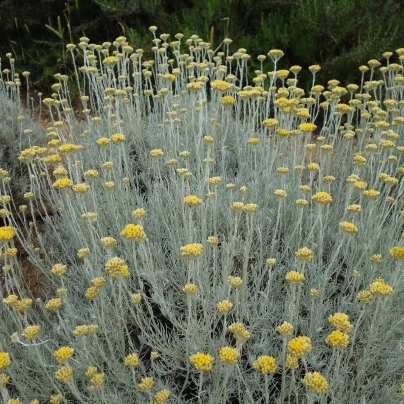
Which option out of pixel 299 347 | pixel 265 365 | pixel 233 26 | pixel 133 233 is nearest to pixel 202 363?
pixel 265 365

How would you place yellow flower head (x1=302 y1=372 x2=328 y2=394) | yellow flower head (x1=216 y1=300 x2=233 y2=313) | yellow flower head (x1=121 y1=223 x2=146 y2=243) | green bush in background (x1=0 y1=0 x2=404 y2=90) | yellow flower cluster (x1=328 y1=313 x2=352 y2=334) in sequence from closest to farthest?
yellow flower head (x1=302 y1=372 x2=328 y2=394) < yellow flower cluster (x1=328 y1=313 x2=352 y2=334) < yellow flower head (x1=216 y1=300 x2=233 y2=313) < yellow flower head (x1=121 y1=223 x2=146 y2=243) < green bush in background (x1=0 y1=0 x2=404 y2=90)

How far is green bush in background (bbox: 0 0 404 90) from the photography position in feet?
18.0

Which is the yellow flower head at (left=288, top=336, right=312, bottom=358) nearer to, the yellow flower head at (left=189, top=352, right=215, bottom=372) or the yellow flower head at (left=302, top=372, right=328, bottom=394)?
the yellow flower head at (left=302, top=372, right=328, bottom=394)

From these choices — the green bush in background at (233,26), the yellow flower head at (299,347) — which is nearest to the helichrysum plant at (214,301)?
the yellow flower head at (299,347)

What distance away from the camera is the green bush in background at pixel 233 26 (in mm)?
5473

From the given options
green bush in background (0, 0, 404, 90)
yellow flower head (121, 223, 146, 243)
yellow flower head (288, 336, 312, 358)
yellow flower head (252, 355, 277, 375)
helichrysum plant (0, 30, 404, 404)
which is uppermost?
green bush in background (0, 0, 404, 90)

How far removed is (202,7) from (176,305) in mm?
4906

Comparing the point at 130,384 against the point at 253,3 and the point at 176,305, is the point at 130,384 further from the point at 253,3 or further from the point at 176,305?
the point at 253,3

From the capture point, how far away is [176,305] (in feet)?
7.80

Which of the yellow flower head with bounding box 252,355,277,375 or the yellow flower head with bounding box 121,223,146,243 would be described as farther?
the yellow flower head with bounding box 121,223,146,243

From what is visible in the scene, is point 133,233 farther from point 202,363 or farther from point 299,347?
point 299,347

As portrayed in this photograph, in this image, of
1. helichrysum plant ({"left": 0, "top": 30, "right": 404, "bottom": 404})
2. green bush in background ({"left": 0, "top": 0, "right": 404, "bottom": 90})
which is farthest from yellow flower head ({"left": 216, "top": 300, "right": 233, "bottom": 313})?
green bush in background ({"left": 0, "top": 0, "right": 404, "bottom": 90})

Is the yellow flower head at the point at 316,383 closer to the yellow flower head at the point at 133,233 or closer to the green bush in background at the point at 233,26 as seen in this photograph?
the yellow flower head at the point at 133,233

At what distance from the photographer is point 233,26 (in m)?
6.19
